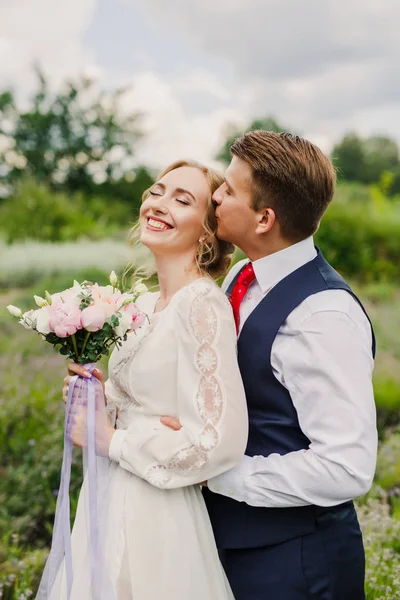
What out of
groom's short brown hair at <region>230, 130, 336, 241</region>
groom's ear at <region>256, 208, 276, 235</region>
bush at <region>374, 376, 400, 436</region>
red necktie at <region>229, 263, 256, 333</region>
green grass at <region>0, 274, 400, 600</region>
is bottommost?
bush at <region>374, 376, 400, 436</region>

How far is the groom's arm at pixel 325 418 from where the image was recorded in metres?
2.13

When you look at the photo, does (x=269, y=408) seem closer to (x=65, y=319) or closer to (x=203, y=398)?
(x=203, y=398)

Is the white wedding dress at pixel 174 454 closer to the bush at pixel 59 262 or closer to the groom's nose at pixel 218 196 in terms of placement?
the groom's nose at pixel 218 196

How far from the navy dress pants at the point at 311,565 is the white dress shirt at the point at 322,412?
185mm

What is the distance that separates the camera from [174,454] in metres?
2.25

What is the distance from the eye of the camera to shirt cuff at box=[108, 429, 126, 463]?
2.40m

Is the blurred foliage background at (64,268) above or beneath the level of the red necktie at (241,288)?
beneath

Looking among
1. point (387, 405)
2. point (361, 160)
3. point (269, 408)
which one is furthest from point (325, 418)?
point (361, 160)

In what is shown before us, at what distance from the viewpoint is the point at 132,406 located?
254 cm

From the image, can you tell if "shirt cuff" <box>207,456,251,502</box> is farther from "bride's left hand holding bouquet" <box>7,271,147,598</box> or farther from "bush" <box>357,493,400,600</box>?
"bush" <box>357,493,400,600</box>

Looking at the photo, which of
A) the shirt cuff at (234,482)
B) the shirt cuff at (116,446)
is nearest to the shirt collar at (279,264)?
the shirt cuff at (234,482)

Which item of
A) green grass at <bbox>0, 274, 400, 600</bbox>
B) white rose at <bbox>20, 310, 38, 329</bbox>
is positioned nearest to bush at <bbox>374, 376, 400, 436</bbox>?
green grass at <bbox>0, 274, 400, 600</bbox>

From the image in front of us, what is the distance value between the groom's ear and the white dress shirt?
1.12 feet

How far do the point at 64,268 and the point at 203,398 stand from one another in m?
10.3
